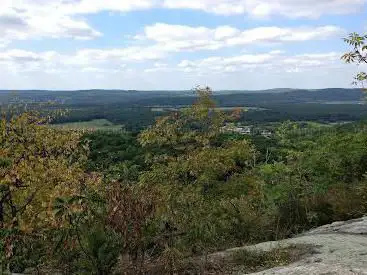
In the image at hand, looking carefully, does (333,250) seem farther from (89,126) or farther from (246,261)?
(89,126)

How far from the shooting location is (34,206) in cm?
1417

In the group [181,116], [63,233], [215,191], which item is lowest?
[215,191]

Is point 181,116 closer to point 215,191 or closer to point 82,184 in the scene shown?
point 215,191

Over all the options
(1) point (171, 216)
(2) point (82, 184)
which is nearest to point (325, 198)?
(1) point (171, 216)

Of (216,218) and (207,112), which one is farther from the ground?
(207,112)

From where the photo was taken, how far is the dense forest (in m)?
7.75

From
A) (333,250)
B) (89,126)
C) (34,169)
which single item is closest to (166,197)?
(333,250)

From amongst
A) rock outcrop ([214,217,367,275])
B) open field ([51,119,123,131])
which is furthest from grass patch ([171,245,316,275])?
open field ([51,119,123,131])

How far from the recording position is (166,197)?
10.5 m

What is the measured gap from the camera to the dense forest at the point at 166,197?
775cm

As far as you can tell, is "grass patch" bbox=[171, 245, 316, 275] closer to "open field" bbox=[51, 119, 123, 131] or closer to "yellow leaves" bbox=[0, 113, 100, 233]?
"yellow leaves" bbox=[0, 113, 100, 233]

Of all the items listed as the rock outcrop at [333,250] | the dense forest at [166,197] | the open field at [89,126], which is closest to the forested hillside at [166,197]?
the dense forest at [166,197]

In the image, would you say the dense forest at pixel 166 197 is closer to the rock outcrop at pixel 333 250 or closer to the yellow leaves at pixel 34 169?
the yellow leaves at pixel 34 169

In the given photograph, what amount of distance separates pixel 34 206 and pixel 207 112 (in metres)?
11.6
